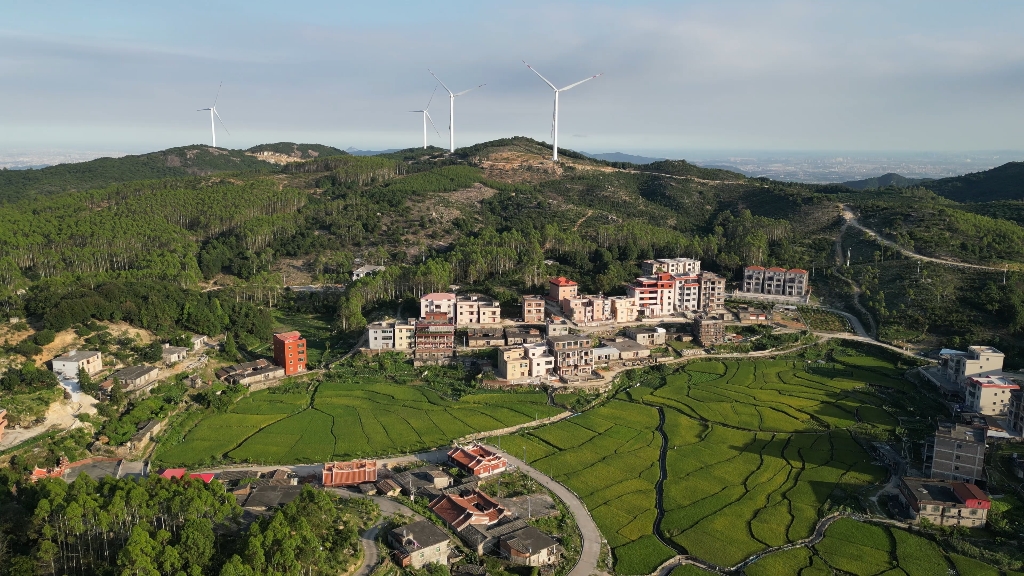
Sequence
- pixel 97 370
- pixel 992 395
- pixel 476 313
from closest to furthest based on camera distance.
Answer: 1. pixel 992 395
2. pixel 97 370
3. pixel 476 313

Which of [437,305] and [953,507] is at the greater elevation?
[437,305]

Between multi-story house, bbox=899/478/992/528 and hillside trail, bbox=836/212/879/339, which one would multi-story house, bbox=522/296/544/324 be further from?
multi-story house, bbox=899/478/992/528

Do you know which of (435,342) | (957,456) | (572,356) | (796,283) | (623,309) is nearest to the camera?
(957,456)

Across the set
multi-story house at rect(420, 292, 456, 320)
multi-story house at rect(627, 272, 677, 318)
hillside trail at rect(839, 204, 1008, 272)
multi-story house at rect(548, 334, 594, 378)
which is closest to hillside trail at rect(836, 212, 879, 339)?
hillside trail at rect(839, 204, 1008, 272)

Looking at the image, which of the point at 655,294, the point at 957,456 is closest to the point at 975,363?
the point at 957,456

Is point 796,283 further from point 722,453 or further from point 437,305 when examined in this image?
point 437,305

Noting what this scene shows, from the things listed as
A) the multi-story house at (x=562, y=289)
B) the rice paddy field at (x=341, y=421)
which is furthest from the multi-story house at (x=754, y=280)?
the rice paddy field at (x=341, y=421)

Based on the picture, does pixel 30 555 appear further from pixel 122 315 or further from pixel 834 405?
pixel 834 405

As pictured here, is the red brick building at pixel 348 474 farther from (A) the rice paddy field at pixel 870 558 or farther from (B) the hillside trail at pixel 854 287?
(B) the hillside trail at pixel 854 287
